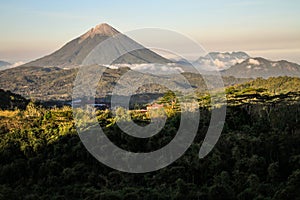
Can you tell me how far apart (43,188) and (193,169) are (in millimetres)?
4449

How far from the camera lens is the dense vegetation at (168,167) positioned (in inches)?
410

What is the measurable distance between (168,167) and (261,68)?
112 metres

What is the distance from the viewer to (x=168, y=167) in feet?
40.6

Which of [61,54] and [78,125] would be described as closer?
[78,125]

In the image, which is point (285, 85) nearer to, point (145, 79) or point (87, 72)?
point (145, 79)

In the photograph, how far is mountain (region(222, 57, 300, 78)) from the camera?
107319mm

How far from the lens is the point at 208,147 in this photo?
13.3m

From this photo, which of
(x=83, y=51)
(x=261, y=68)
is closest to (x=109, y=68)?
(x=83, y=51)

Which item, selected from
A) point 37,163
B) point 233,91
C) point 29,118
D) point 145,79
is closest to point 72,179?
point 37,163

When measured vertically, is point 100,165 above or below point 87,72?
below

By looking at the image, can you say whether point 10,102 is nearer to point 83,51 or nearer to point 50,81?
point 50,81

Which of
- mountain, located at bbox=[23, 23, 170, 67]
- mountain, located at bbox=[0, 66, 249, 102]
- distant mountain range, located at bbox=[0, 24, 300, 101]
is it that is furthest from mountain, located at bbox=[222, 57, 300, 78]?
mountain, located at bbox=[0, 66, 249, 102]

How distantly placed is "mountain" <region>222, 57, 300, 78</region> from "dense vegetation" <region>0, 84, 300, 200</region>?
92739 mm

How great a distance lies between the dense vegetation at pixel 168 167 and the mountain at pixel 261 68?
304 feet
